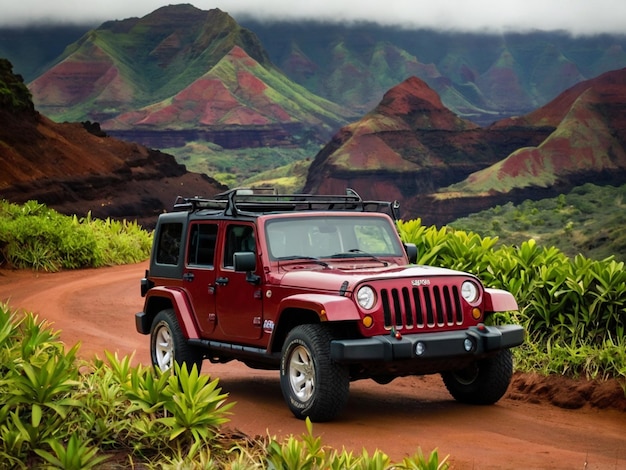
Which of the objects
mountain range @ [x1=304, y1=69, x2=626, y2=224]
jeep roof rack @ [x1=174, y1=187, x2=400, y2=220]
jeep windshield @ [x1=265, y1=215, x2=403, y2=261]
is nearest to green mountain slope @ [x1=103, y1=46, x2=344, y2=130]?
mountain range @ [x1=304, y1=69, x2=626, y2=224]

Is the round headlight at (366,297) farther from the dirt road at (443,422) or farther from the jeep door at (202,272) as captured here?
the jeep door at (202,272)

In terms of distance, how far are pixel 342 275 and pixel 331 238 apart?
129cm

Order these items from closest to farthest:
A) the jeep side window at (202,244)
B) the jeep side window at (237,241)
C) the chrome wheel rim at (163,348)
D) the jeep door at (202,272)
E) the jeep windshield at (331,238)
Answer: the jeep windshield at (331,238) → the jeep side window at (237,241) → the jeep door at (202,272) → the jeep side window at (202,244) → the chrome wheel rim at (163,348)

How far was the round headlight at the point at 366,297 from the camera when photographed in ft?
31.2

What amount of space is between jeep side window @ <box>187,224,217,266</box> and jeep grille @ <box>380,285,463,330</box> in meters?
2.58

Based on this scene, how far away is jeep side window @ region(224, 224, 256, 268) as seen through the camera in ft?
36.2

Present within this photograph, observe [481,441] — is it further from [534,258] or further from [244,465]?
[534,258]

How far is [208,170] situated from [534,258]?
4427 inches

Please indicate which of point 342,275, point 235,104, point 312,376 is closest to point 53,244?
point 342,275

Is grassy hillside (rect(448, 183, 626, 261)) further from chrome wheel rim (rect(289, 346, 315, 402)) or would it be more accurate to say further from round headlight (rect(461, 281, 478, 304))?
chrome wheel rim (rect(289, 346, 315, 402))

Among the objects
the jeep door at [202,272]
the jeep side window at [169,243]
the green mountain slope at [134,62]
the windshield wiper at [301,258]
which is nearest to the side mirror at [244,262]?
the windshield wiper at [301,258]

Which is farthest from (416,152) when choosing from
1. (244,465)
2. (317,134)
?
(244,465)

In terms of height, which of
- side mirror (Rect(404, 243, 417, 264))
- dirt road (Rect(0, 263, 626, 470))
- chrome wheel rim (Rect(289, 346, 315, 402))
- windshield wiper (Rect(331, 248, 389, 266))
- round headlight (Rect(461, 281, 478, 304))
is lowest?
dirt road (Rect(0, 263, 626, 470))

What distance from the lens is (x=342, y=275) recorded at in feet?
32.3
